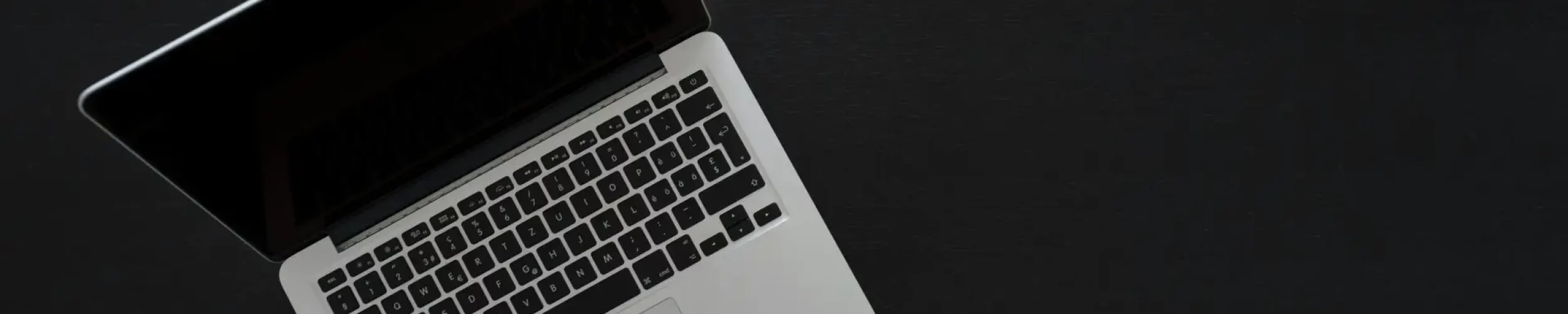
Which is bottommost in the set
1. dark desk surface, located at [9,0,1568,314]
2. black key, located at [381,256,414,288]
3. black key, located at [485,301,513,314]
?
dark desk surface, located at [9,0,1568,314]

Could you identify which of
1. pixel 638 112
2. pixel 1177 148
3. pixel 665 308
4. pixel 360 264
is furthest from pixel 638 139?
pixel 1177 148

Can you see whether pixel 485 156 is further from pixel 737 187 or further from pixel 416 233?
pixel 737 187

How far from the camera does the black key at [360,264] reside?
755 mm

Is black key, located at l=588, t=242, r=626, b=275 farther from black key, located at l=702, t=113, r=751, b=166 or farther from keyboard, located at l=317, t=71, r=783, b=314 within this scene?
black key, located at l=702, t=113, r=751, b=166

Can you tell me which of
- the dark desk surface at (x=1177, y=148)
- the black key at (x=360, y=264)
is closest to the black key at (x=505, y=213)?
the black key at (x=360, y=264)

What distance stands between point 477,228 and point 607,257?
10cm

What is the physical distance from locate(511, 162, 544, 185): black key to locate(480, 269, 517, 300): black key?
0.07 metres

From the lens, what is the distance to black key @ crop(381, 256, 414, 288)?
75 cm

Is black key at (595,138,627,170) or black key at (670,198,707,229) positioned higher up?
black key at (595,138,627,170)

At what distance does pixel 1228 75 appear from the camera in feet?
2.55

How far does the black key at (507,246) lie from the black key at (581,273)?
0.04 m

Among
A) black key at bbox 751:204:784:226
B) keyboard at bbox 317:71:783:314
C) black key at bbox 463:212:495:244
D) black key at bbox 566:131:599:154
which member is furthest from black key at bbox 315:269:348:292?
black key at bbox 751:204:784:226

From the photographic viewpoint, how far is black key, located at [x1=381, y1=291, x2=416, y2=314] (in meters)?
0.76

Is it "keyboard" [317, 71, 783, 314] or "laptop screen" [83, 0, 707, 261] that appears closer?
"laptop screen" [83, 0, 707, 261]
